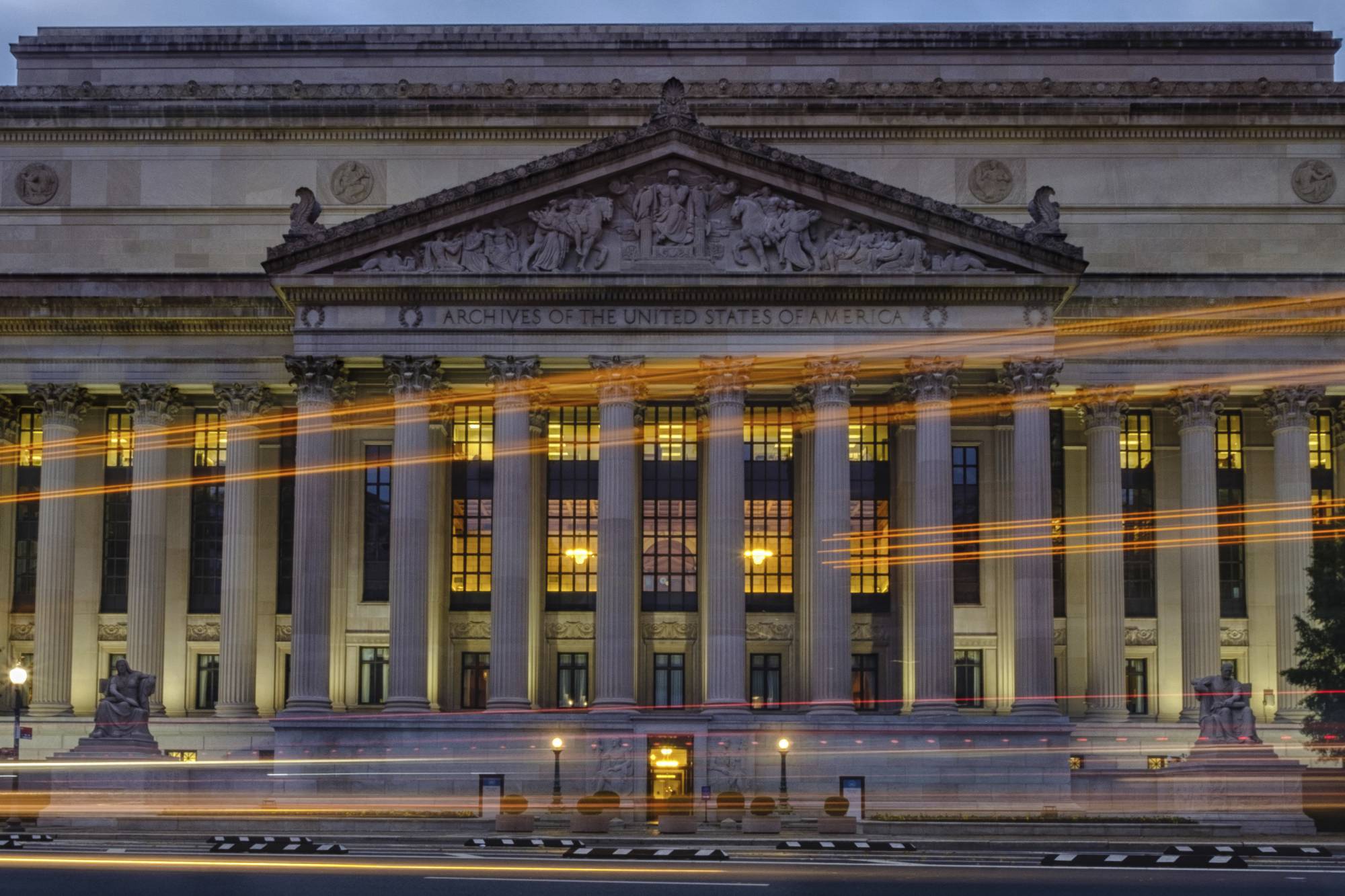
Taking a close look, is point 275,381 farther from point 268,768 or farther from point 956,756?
point 956,756

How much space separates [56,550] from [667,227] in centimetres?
2681

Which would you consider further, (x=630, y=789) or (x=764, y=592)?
(x=764, y=592)

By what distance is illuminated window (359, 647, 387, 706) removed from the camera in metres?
77.0

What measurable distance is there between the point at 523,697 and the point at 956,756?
15468 millimetres

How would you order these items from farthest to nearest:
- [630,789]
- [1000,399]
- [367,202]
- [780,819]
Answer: [367,202] < [1000,399] < [630,789] < [780,819]

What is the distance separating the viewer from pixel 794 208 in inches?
2832

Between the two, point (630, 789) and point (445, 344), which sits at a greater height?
point (445, 344)

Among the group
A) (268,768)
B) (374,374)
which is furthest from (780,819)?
(374,374)

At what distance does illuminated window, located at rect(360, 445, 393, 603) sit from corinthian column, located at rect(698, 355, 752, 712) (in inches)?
527

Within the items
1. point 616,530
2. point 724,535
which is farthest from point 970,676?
point 616,530

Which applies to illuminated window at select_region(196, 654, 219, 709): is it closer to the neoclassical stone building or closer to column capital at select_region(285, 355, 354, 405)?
the neoclassical stone building

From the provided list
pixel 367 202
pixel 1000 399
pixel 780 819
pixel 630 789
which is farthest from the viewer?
pixel 367 202

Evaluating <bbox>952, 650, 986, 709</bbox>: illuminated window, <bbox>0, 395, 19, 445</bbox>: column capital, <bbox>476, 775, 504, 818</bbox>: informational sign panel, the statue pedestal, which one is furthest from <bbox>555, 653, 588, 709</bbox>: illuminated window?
<bbox>0, 395, 19, 445</bbox>: column capital

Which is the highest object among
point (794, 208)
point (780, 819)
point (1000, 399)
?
point (794, 208)
